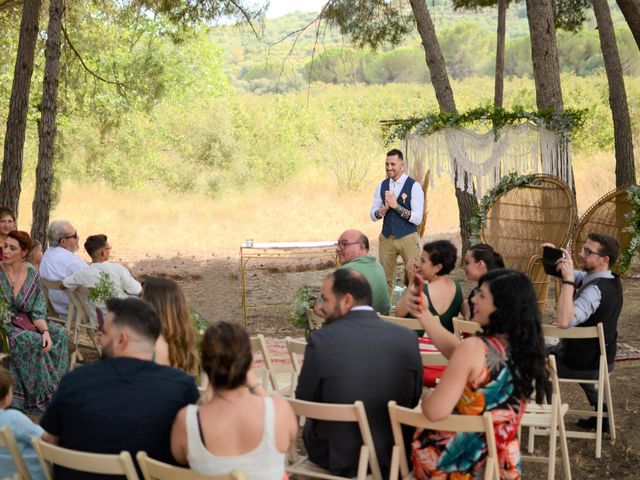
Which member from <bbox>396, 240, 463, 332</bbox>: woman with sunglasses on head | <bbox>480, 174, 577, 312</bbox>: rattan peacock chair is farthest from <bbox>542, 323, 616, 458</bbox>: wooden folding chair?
<bbox>480, 174, 577, 312</bbox>: rattan peacock chair

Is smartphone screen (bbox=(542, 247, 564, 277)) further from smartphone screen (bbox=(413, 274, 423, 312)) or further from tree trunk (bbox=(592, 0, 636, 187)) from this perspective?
tree trunk (bbox=(592, 0, 636, 187))

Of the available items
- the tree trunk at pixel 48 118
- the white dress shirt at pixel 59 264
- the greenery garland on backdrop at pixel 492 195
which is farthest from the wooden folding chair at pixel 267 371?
the tree trunk at pixel 48 118

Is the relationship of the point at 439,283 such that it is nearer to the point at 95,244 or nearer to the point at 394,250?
the point at 95,244

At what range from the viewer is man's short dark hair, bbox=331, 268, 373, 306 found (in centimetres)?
381

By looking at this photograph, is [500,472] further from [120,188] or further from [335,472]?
[120,188]

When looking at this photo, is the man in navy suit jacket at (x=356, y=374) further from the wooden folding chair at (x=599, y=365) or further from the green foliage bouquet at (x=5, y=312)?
the green foliage bouquet at (x=5, y=312)

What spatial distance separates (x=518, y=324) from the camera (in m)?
3.45

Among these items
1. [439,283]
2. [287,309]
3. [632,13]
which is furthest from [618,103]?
[439,283]

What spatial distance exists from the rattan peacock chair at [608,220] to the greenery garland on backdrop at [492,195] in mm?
663

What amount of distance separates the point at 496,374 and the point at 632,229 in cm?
523

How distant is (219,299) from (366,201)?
1085 centimetres

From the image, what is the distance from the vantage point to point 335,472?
12.2ft

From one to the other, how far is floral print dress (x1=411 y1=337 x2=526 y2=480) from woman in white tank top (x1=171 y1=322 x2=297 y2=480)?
829 mm

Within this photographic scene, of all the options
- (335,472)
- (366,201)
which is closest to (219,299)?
(335,472)
